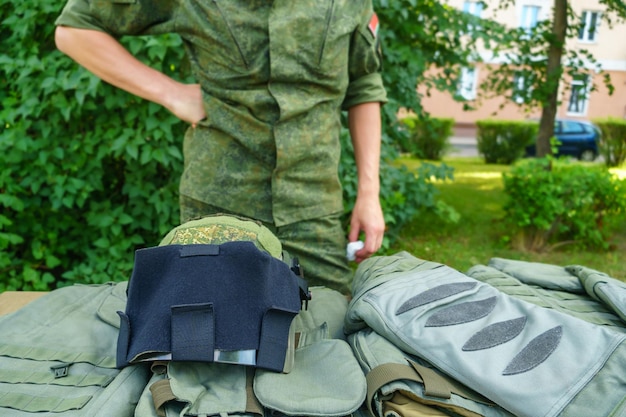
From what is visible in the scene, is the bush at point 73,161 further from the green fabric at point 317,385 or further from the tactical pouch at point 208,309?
the green fabric at point 317,385

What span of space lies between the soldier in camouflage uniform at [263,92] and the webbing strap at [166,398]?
70 centimetres

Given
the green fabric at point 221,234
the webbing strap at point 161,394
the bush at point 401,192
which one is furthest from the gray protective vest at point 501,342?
the bush at point 401,192

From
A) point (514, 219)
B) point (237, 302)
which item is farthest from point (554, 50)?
point (237, 302)

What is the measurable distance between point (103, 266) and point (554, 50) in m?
4.82

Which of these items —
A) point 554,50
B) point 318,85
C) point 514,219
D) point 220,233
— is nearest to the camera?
point 220,233

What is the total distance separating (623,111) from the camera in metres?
23.3

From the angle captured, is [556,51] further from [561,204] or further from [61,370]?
[61,370]

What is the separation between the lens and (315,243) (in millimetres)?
1660

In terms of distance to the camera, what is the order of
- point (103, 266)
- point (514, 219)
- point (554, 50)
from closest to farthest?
point (103, 266) → point (514, 219) → point (554, 50)

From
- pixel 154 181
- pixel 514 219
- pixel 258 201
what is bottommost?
pixel 514 219

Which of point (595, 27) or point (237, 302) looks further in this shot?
point (595, 27)

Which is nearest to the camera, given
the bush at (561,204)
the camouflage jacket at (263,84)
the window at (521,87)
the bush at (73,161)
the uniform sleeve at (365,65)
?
the camouflage jacket at (263,84)

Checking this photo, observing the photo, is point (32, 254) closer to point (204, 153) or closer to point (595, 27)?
point (204, 153)

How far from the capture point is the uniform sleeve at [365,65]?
1.62 metres
